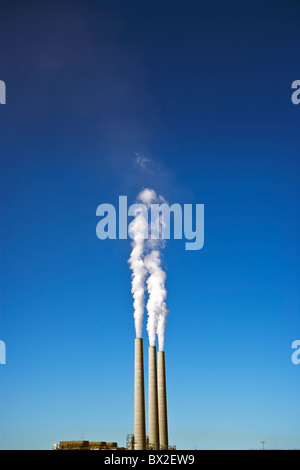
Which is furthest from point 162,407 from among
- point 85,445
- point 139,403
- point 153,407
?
point 85,445

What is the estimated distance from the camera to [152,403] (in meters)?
62.4

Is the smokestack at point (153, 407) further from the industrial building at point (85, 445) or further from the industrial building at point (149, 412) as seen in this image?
the industrial building at point (85, 445)

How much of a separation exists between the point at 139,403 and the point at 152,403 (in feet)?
11.9

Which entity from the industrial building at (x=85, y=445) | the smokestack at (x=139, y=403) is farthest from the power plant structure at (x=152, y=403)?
the industrial building at (x=85, y=445)

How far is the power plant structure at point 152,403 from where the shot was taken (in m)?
59.0

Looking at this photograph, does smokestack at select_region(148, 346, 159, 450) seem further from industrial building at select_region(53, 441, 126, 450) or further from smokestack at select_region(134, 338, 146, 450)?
industrial building at select_region(53, 441, 126, 450)
